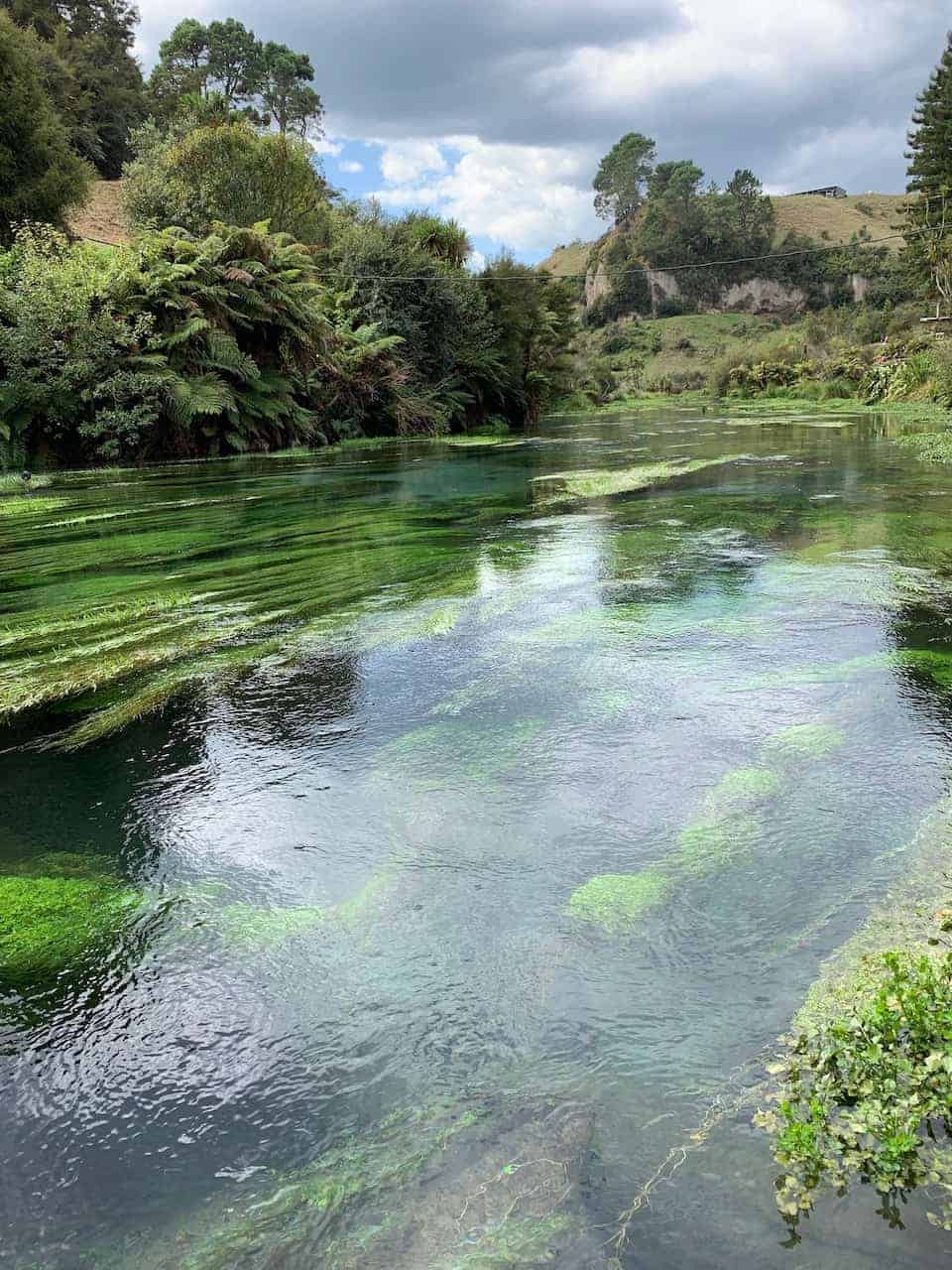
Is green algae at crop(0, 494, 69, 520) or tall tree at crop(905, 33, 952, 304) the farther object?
tall tree at crop(905, 33, 952, 304)

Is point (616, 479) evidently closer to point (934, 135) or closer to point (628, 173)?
point (934, 135)

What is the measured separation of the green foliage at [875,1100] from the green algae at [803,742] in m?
1.46

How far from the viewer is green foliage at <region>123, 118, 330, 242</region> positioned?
76.6 feet

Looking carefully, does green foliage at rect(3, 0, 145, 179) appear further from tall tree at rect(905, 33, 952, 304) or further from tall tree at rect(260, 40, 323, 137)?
tall tree at rect(905, 33, 952, 304)

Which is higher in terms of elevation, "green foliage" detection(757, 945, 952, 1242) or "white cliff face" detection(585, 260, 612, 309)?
"white cliff face" detection(585, 260, 612, 309)

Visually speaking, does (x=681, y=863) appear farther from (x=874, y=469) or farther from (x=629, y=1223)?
(x=874, y=469)

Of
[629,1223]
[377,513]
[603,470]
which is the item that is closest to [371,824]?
[629,1223]

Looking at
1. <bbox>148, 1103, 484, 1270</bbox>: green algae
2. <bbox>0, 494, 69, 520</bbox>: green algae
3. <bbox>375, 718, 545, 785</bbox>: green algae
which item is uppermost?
<bbox>0, 494, 69, 520</bbox>: green algae

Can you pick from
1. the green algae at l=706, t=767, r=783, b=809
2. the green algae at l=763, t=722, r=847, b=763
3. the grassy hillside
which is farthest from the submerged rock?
the grassy hillside

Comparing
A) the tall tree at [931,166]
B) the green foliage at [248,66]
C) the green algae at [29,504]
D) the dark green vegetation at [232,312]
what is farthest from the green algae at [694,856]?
the green foliage at [248,66]

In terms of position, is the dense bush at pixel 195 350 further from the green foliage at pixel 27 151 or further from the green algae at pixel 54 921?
the green algae at pixel 54 921

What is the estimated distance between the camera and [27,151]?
2545cm

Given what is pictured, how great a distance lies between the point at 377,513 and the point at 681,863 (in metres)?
7.51

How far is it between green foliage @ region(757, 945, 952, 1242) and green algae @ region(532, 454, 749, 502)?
8911 millimetres
